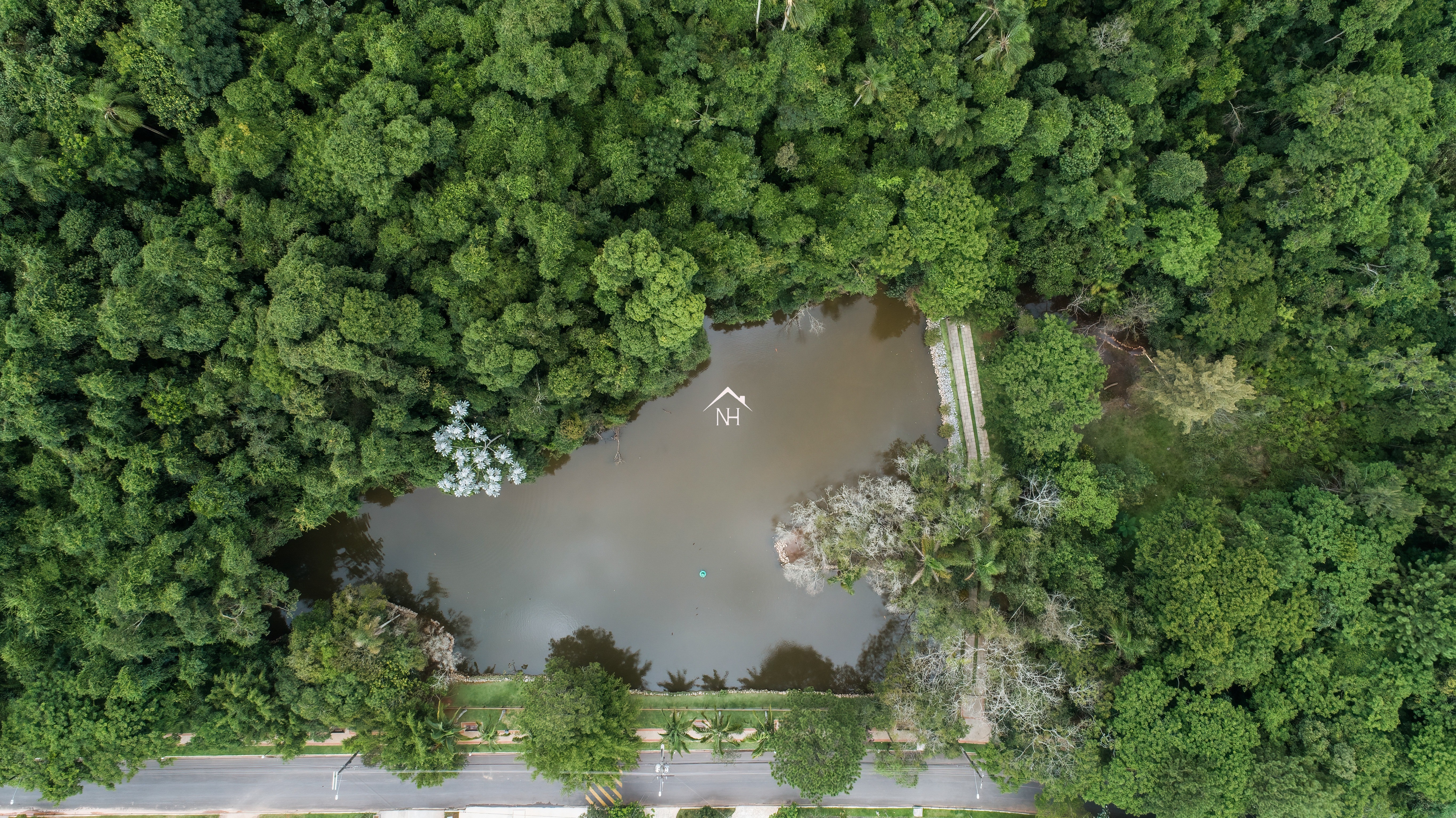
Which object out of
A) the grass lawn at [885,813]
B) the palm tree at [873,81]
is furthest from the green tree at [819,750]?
the palm tree at [873,81]

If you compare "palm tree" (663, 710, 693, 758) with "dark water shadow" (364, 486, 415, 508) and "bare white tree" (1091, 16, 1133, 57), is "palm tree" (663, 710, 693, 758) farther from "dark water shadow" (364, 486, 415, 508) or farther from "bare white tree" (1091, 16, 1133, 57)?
"bare white tree" (1091, 16, 1133, 57)

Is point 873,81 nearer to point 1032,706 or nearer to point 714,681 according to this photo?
point 1032,706

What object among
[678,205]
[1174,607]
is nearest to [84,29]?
[678,205]

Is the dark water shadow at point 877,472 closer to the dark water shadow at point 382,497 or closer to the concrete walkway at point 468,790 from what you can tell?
the concrete walkway at point 468,790

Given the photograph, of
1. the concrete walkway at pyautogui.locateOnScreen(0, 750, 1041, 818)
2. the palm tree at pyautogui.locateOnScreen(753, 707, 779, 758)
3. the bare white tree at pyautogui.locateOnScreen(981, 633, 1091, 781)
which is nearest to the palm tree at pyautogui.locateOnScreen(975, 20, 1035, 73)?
the bare white tree at pyautogui.locateOnScreen(981, 633, 1091, 781)

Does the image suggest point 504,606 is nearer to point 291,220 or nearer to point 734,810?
point 734,810

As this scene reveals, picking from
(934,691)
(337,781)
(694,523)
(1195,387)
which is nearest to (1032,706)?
(934,691)
